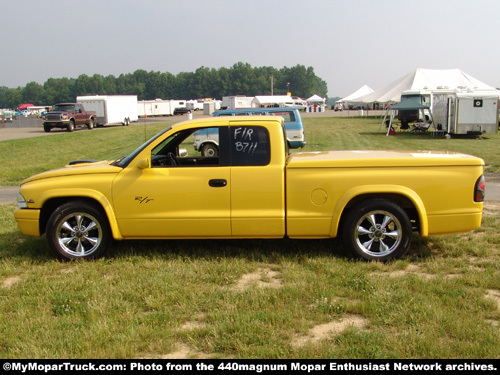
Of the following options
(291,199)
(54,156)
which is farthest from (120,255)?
(54,156)

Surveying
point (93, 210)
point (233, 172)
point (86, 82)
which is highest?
point (86, 82)

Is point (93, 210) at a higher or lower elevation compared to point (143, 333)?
higher

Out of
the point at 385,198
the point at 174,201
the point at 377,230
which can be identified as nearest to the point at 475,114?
the point at 385,198

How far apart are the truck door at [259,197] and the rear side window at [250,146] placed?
0.4 inches

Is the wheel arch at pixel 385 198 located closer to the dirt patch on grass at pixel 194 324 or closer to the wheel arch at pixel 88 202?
the dirt patch on grass at pixel 194 324

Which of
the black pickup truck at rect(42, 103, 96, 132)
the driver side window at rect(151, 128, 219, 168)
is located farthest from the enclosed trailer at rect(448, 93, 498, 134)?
the black pickup truck at rect(42, 103, 96, 132)

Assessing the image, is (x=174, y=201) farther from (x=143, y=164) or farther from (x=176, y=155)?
(x=176, y=155)

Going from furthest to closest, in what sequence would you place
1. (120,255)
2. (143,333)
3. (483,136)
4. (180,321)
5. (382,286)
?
(483,136) < (120,255) < (382,286) < (180,321) < (143,333)

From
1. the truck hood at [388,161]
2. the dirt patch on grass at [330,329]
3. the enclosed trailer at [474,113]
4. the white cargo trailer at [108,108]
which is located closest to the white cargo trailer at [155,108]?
the white cargo trailer at [108,108]

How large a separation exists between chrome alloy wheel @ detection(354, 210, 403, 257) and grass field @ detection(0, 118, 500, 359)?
0.63 ft

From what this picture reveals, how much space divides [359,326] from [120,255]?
124 inches
